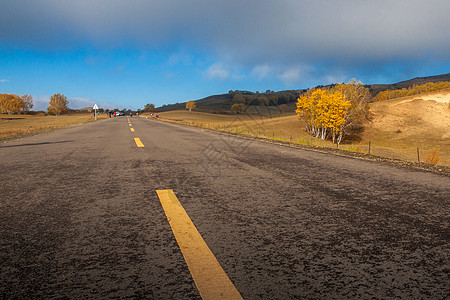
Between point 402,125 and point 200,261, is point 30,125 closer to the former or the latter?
point 200,261

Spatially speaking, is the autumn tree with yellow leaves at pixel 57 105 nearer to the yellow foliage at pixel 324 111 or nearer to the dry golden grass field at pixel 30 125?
the dry golden grass field at pixel 30 125

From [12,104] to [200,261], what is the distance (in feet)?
507

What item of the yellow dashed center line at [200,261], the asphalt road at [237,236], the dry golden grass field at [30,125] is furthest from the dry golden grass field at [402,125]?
the yellow dashed center line at [200,261]

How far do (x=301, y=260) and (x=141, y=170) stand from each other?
390cm

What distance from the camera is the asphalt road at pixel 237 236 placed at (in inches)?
63.0

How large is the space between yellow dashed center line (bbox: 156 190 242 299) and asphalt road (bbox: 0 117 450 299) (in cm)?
5

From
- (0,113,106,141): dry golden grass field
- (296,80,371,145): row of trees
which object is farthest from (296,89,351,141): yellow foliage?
(0,113,106,141): dry golden grass field

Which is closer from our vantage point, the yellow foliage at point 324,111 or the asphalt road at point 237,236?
the asphalt road at point 237,236

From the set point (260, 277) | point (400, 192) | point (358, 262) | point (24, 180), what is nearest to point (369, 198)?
point (400, 192)

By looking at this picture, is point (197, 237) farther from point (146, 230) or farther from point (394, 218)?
point (394, 218)

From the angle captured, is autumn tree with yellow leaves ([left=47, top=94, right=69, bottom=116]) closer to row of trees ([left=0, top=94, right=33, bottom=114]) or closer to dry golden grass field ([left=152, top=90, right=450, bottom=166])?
row of trees ([left=0, top=94, right=33, bottom=114])

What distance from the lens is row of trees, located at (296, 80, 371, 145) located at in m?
45.8

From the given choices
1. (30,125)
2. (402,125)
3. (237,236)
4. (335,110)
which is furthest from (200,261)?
(402,125)

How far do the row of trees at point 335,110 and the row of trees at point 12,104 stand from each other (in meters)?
131
